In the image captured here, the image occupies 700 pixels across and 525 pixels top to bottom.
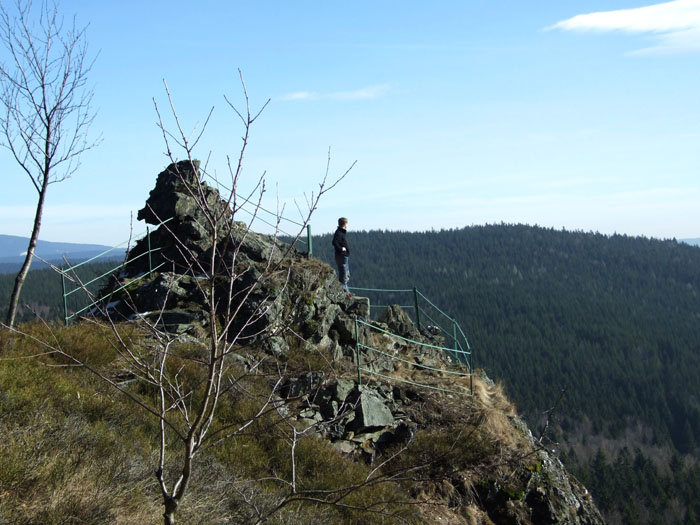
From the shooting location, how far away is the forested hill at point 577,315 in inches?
Answer: 4257

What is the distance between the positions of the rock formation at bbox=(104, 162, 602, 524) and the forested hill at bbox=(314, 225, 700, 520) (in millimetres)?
73314

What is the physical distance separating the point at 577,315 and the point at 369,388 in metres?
141

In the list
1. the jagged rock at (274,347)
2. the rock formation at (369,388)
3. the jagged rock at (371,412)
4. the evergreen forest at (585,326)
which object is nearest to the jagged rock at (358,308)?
the rock formation at (369,388)

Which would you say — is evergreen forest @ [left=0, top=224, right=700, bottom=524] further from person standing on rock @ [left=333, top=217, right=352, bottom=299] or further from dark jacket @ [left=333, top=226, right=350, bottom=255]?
dark jacket @ [left=333, top=226, right=350, bottom=255]

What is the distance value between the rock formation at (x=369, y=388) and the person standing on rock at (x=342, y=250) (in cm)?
61

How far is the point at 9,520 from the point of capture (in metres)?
4.47

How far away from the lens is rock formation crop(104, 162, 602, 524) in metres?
9.27

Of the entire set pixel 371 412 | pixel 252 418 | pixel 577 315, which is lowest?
pixel 577 315

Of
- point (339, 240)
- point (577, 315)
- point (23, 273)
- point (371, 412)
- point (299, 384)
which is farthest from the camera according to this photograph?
point (577, 315)

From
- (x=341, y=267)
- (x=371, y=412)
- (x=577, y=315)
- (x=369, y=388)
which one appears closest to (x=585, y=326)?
(x=577, y=315)

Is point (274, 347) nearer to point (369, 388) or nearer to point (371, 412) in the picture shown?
point (369, 388)

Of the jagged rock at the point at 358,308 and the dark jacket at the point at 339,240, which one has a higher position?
the dark jacket at the point at 339,240

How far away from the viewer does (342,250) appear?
45.6 feet

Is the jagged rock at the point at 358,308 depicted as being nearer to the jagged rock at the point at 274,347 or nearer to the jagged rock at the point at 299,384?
the jagged rock at the point at 274,347
